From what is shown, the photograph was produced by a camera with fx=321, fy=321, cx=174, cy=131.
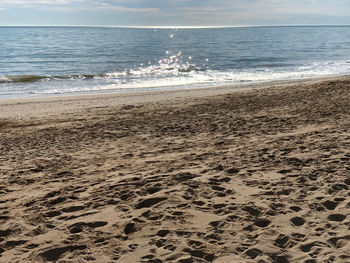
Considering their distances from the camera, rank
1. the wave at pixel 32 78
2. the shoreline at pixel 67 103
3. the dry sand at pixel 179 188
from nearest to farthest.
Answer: the dry sand at pixel 179 188 < the shoreline at pixel 67 103 < the wave at pixel 32 78

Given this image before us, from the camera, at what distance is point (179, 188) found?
5160 mm

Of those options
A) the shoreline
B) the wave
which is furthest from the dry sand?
the wave

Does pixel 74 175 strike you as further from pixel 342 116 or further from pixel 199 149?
pixel 342 116

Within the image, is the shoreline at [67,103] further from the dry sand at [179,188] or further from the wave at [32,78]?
the wave at [32,78]

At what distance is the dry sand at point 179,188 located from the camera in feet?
12.1

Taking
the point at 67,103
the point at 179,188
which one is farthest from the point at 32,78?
the point at 179,188

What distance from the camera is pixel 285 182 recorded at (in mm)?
5234

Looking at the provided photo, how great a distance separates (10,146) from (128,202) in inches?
179

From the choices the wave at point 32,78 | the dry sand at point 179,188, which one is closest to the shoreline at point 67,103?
the dry sand at point 179,188

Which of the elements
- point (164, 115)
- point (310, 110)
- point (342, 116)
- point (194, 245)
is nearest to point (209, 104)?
point (164, 115)

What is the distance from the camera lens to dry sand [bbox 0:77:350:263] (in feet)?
12.1

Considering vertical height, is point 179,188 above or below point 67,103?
below

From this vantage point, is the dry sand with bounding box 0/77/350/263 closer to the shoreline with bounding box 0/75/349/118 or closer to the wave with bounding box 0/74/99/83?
the shoreline with bounding box 0/75/349/118

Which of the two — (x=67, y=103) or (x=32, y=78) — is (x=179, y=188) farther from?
(x=32, y=78)
